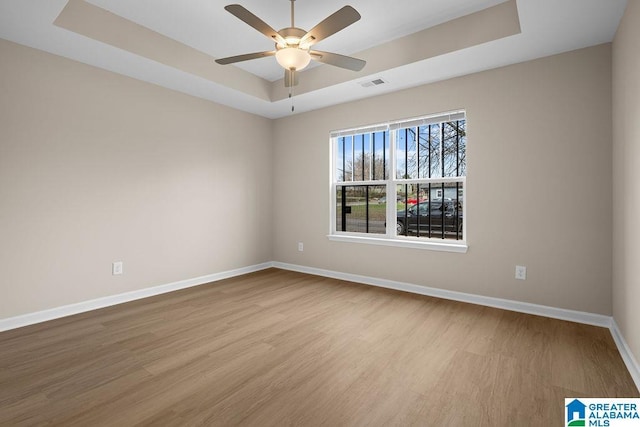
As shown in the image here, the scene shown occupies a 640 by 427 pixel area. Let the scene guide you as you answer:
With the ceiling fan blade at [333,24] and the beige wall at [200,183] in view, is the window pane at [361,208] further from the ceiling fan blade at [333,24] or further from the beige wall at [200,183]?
the ceiling fan blade at [333,24]

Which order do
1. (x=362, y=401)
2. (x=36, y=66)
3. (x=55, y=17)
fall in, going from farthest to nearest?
(x=36, y=66) < (x=55, y=17) < (x=362, y=401)

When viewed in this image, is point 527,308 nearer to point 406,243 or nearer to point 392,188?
point 406,243

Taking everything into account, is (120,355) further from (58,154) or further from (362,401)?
(58,154)

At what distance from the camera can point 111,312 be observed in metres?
3.15

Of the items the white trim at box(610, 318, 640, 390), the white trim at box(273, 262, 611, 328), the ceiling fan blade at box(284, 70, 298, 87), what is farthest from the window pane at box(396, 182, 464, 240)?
the ceiling fan blade at box(284, 70, 298, 87)

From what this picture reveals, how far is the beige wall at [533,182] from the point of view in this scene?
2773 mm

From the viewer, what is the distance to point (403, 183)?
4.04 m

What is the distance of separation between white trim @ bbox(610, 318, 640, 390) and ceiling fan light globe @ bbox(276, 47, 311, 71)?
301 centimetres

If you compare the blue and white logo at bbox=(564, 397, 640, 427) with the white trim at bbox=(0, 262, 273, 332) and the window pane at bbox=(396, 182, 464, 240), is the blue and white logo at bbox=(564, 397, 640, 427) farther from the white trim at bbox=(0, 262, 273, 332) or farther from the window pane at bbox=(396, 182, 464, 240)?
the white trim at bbox=(0, 262, 273, 332)

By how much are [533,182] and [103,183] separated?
4.43 metres

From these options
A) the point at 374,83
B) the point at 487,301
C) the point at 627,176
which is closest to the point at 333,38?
the point at 374,83

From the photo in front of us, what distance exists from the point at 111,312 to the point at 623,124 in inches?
187

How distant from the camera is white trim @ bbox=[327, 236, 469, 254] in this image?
139 inches

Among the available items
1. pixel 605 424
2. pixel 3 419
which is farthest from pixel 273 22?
pixel 605 424
